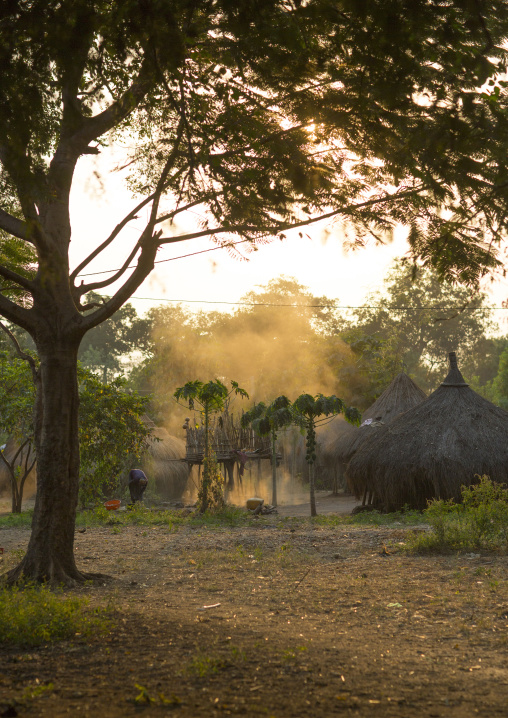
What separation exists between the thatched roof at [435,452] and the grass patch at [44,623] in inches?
435

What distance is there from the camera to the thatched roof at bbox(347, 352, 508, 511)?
15.2 meters

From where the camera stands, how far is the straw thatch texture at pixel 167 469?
83.2 feet

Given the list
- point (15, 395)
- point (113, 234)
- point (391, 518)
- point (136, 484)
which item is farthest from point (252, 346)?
point (113, 234)

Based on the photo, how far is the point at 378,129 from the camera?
5758 millimetres

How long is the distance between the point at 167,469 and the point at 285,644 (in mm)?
21420

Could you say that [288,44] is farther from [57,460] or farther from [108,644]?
[57,460]

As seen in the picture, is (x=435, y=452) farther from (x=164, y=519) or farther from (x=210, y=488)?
(x=164, y=519)

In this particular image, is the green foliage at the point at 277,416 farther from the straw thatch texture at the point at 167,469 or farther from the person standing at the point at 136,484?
the straw thatch texture at the point at 167,469

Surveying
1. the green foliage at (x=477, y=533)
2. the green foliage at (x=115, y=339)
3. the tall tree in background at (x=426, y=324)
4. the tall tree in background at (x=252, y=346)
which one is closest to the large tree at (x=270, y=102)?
the green foliage at (x=477, y=533)

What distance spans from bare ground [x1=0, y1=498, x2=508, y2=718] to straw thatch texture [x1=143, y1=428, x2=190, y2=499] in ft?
52.3

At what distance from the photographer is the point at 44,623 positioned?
195 inches

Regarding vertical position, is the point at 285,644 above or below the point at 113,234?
below

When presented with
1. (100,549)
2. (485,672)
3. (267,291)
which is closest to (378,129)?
(485,672)

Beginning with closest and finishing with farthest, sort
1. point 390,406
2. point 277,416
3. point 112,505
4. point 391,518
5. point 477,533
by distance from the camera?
point 477,533, point 391,518, point 277,416, point 112,505, point 390,406
